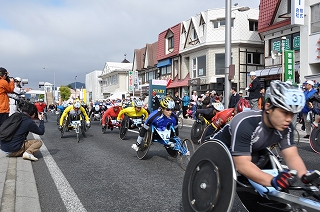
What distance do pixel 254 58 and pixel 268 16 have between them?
6133 millimetres

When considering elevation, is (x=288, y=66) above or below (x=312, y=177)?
above

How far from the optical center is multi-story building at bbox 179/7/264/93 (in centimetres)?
3178

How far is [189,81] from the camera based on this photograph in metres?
35.3

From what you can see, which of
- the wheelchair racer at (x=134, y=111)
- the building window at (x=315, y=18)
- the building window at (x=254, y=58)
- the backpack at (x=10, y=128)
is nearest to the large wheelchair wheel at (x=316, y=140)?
the wheelchair racer at (x=134, y=111)

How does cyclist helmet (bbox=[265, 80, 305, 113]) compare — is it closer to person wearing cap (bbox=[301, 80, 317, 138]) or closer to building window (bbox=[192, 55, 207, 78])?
person wearing cap (bbox=[301, 80, 317, 138])

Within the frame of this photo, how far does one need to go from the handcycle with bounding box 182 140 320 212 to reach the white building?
75.9 meters

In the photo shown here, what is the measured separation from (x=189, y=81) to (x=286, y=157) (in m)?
32.4

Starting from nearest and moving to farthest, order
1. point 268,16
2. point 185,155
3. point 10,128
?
point 185,155 < point 10,128 < point 268,16

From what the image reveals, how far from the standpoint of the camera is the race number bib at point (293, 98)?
2619mm

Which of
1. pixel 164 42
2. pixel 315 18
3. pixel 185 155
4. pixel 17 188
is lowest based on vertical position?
pixel 17 188

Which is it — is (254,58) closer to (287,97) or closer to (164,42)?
(164,42)

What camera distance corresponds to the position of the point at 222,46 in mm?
32219

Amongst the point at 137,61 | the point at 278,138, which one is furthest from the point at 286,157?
the point at 137,61

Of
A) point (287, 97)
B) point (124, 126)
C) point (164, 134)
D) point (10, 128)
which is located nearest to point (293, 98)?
Answer: point (287, 97)
